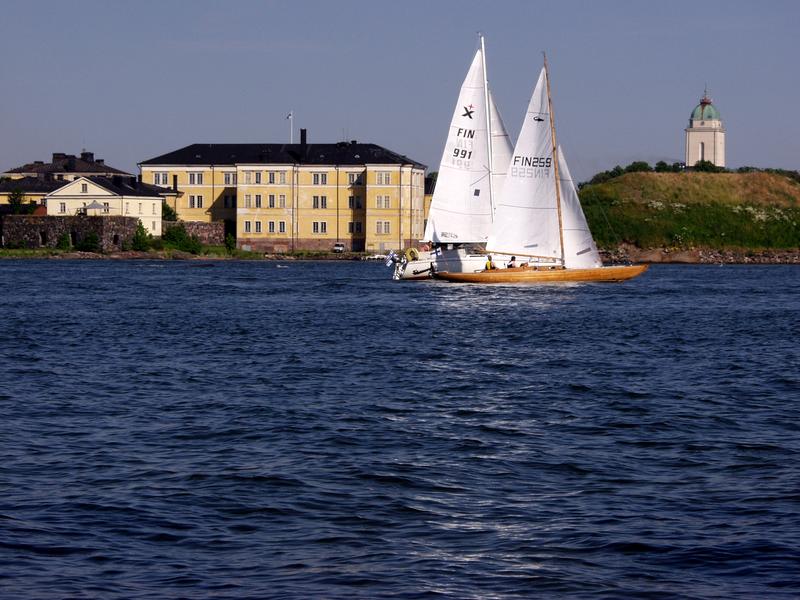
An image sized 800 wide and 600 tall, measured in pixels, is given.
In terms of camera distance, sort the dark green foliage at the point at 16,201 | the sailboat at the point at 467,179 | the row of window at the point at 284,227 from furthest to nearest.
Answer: the dark green foliage at the point at 16,201 < the row of window at the point at 284,227 < the sailboat at the point at 467,179

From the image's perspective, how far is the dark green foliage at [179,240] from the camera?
387 feet

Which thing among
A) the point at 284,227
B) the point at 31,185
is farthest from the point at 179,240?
the point at 31,185

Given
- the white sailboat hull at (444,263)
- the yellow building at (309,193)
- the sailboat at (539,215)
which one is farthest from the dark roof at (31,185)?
the sailboat at (539,215)

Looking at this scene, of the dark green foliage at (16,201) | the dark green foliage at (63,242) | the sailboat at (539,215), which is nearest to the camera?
the sailboat at (539,215)

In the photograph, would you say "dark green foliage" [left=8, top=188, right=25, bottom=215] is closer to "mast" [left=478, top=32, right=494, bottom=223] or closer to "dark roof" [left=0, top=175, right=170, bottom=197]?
"dark roof" [left=0, top=175, right=170, bottom=197]

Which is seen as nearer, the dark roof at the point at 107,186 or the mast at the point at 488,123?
the mast at the point at 488,123

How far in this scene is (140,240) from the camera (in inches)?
4569

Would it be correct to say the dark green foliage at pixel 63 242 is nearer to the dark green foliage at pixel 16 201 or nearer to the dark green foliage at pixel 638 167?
the dark green foliage at pixel 16 201

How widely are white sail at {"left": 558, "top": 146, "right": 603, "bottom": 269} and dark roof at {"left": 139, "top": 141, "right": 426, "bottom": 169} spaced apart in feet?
178

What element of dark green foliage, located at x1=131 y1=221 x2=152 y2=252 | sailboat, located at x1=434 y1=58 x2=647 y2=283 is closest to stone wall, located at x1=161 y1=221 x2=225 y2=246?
dark green foliage, located at x1=131 y1=221 x2=152 y2=252

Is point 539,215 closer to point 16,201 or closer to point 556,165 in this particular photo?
point 556,165

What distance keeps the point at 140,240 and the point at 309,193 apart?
16.2 meters

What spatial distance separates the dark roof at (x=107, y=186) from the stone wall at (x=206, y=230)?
360 cm

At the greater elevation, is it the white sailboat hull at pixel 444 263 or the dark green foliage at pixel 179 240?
the dark green foliage at pixel 179 240
